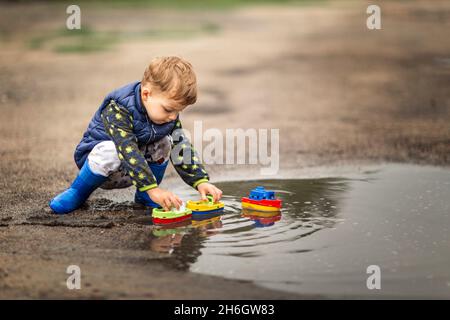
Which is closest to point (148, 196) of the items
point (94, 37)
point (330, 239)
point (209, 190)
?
point (209, 190)

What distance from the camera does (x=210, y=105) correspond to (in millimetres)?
8430

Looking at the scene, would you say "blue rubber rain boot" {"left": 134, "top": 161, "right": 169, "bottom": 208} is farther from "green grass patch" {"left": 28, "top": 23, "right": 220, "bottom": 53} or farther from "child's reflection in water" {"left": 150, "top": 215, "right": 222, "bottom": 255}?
"green grass patch" {"left": 28, "top": 23, "right": 220, "bottom": 53}

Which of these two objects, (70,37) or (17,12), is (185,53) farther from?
(17,12)

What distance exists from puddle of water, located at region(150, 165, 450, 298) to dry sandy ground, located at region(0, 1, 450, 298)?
200 millimetres

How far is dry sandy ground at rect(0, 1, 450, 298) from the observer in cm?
388

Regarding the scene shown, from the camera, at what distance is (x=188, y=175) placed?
4902 mm

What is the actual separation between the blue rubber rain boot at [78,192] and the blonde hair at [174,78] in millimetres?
672

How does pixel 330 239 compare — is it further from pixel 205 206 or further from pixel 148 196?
pixel 148 196

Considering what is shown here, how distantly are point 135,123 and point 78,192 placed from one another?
554 millimetres

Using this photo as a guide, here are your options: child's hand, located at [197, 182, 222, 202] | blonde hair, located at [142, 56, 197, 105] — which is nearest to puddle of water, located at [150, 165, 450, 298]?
child's hand, located at [197, 182, 222, 202]

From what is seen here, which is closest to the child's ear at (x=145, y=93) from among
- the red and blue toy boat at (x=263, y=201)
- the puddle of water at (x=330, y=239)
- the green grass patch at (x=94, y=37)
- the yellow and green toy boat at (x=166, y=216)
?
the yellow and green toy boat at (x=166, y=216)

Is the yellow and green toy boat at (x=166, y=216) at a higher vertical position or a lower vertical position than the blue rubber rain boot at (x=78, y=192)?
lower

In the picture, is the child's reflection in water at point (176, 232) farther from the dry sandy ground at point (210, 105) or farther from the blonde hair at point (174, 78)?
the blonde hair at point (174, 78)

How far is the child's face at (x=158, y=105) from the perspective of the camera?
14.7 feet
